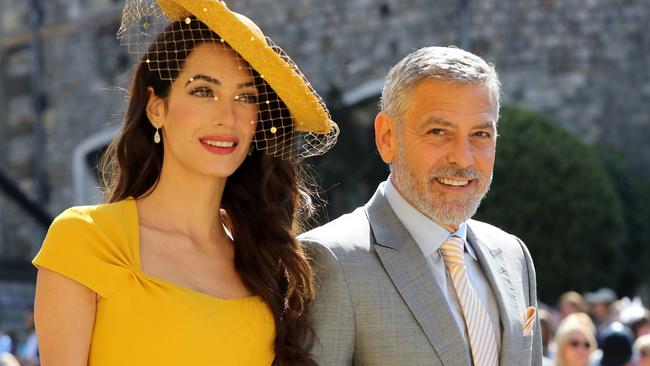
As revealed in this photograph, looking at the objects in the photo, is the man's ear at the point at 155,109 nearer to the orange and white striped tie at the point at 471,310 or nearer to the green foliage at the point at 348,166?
the orange and white striped tie at the point at 471,310

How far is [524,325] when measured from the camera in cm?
372

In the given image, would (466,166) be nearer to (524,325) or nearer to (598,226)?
(524,325)

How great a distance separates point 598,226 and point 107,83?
8457 millimetres

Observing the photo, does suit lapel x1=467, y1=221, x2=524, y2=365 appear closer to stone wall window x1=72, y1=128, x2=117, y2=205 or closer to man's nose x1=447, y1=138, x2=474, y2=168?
man's nose x1=447, y1=138, x2=474, y2=168

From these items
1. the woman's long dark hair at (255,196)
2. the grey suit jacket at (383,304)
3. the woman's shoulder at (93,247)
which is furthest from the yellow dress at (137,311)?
the grey suit jacket at (383,304)

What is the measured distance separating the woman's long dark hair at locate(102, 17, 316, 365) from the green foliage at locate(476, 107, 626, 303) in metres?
9.46

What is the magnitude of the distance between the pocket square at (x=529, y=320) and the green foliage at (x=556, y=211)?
9.54 m

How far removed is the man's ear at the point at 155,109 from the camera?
379cm

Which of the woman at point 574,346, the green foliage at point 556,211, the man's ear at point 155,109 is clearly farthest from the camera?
the green foliage at point 556,211

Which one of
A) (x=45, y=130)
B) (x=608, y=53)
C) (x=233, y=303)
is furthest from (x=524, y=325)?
(x=45, y=130)

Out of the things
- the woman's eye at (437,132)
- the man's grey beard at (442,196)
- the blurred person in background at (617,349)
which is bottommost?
the blurred person in background at (617,349)

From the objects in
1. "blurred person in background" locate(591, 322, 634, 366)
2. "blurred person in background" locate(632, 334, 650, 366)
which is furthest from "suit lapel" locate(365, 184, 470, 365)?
"blurred person in background" locate(591, 322, 634, 366)

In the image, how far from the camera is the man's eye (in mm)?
3712

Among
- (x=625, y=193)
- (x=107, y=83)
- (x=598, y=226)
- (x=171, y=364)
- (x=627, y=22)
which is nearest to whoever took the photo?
(x=171, y=364)
